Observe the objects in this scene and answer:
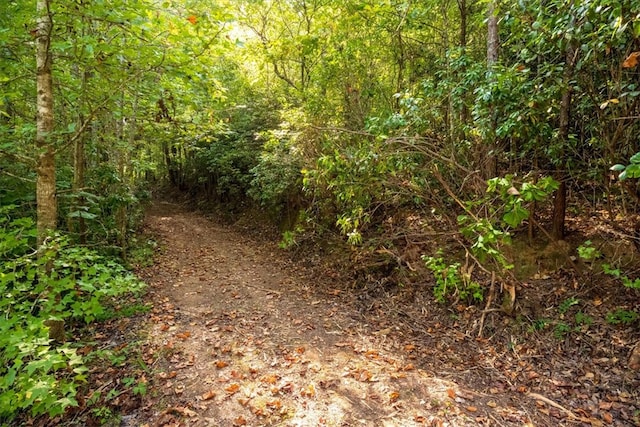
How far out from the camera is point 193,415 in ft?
11.3

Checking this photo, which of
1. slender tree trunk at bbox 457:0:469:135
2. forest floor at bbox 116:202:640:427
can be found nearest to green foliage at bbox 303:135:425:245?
slender tree trunk at bbox 457:0:469:135

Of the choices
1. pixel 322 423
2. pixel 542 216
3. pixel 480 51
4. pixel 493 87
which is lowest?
pixel 322 423

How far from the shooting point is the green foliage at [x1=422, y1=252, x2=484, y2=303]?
205 inches

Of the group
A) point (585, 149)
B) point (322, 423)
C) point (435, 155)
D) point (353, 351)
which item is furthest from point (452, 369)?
point (585, 149)

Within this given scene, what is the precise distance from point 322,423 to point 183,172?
62.2ft

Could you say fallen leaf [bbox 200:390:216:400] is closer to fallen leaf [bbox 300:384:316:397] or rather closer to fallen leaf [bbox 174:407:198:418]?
fallen leaf [bbox 174:407:198:418]

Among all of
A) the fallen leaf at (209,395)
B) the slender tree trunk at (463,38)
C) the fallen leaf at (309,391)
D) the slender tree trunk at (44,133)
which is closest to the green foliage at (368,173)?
the slender tree trunk at (463,38)

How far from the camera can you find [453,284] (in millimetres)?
5305

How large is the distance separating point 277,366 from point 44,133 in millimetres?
3931

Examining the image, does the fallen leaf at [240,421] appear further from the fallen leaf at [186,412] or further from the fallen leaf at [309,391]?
the fallen leaf at [309,391]

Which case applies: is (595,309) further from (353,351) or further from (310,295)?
(310,295)

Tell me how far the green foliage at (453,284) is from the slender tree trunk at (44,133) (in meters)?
5.16

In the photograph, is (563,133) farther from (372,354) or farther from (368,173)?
(372,354)

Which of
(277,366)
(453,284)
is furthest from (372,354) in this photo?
(453,284)
